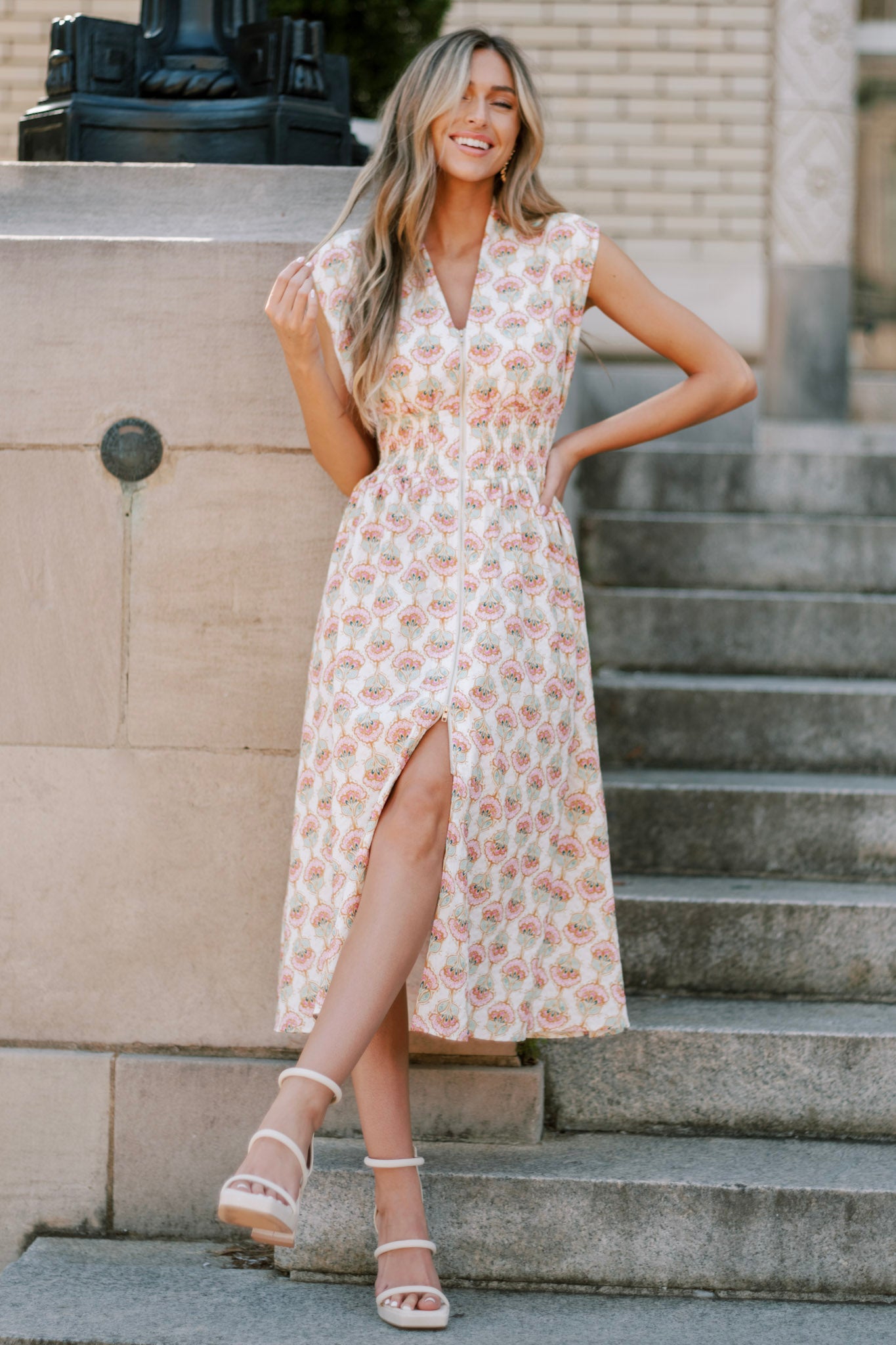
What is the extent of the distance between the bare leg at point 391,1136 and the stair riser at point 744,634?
6.91ft

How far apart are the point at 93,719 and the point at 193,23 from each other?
Answer: 1.79 metres

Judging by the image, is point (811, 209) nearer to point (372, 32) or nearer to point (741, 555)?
point (372, 32)

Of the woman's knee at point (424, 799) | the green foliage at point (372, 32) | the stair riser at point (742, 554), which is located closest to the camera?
the woman's knee at point (424, 799)

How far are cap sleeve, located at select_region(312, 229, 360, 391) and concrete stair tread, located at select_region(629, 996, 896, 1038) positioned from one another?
60.9 inches

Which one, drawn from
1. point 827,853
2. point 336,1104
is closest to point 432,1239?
point 336,1104

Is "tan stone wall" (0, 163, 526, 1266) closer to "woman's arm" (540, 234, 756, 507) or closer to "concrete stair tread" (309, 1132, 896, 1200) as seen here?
"concrete stair tread" (309, 1132, 896, 1200)

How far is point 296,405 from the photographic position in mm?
2971

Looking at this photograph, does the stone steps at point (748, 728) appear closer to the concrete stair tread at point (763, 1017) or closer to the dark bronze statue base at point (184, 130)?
the concrete stair tread at point (763, 1017)

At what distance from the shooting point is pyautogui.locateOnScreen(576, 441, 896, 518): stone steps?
17.2 feet

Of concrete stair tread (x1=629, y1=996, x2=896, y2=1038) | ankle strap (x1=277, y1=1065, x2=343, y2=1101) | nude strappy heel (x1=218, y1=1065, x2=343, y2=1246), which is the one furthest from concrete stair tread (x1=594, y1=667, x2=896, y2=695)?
nude strappy heel (x1=218, y1=1065, x2=343, y2=1246)

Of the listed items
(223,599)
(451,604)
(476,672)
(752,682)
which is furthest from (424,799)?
(752,682)

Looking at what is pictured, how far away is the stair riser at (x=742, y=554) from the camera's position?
4.81m

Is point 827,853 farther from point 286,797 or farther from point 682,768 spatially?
point 286,797

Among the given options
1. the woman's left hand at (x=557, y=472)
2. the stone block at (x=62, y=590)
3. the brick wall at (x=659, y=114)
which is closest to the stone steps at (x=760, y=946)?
the woman's left hand at (x=557, y=472)
